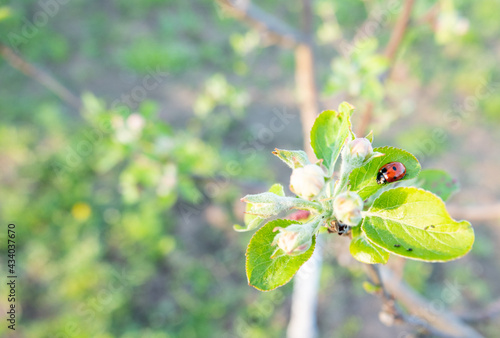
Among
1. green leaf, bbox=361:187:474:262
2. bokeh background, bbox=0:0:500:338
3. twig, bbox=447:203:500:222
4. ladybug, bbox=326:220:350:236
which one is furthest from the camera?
bokeh background, bbox=0:0:500:338

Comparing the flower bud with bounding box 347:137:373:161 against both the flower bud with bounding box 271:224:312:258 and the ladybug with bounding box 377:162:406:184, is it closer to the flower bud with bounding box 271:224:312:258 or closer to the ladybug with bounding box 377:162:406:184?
the ladybug with bounding box 377:162:406:184

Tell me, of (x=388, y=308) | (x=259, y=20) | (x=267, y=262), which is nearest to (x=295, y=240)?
(x=267, y=262)

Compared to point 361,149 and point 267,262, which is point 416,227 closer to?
point 361,149

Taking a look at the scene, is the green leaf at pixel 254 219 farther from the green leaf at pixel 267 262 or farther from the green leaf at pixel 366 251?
the green leaf at pixel 366 251

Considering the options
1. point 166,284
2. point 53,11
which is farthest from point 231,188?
point 53,11

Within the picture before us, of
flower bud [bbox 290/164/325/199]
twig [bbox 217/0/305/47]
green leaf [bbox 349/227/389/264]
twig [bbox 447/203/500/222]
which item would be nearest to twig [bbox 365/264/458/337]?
green leaf [bbox 349/227/389/264]

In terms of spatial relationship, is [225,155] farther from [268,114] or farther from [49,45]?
[49,45]

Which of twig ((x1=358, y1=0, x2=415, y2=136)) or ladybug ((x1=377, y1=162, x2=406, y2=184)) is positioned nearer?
ladybug ((x1=377, y1=162, x2=406, y2=184))
